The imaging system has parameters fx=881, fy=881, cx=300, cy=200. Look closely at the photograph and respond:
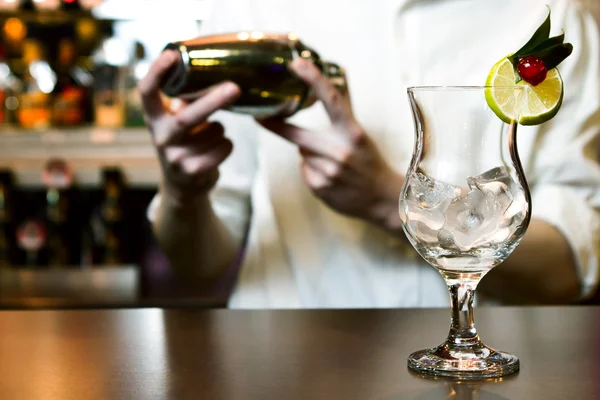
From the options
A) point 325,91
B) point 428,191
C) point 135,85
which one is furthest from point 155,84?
point 135,85

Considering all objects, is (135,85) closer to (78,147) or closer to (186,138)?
(78,147)

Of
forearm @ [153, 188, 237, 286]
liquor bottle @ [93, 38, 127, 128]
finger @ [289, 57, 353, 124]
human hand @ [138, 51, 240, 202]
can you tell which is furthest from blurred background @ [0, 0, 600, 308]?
finger @ [289, 57, 353, 124]

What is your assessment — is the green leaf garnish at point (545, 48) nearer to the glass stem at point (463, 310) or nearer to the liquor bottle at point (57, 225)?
the glass stem at point (463, 310)

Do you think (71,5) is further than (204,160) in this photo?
Yes

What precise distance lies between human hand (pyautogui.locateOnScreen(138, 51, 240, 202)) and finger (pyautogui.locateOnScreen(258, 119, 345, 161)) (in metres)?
0.07

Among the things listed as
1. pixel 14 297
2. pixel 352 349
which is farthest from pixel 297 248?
pixel 14 297

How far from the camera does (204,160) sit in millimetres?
1036

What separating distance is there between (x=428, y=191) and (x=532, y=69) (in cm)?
10

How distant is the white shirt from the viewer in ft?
3.98

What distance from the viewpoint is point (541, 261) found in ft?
3.78

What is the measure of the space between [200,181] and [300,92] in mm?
189

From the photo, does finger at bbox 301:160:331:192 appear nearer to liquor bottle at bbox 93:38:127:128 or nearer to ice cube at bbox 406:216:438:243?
ice cube at bbox 406:216:438:243

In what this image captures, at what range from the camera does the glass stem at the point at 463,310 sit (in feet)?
1.74

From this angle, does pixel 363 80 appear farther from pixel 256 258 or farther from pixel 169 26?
pixel 169 26
